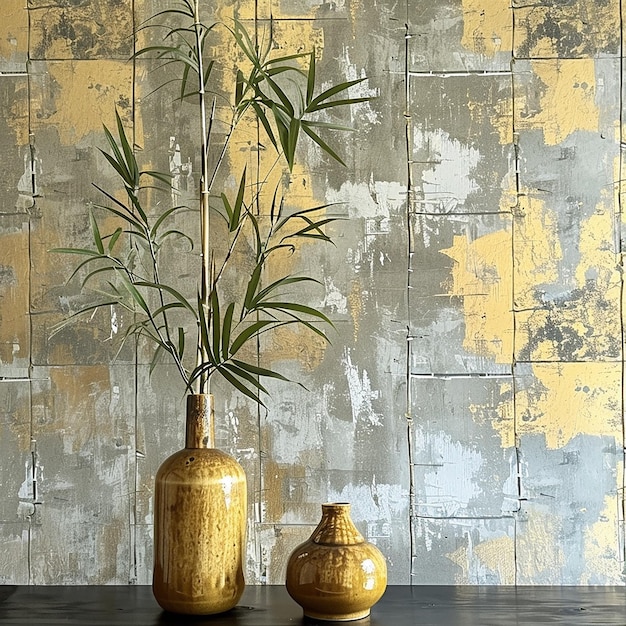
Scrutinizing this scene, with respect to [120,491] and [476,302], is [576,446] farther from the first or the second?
[120,491]

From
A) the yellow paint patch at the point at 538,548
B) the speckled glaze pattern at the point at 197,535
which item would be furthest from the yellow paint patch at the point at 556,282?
the speckled glaze pattern at the point at 197,535

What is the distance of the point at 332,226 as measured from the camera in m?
1.83

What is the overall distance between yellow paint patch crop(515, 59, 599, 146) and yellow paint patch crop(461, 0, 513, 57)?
14 centimetres

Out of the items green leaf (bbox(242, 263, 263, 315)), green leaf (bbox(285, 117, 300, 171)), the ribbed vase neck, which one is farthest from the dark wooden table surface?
green leaf (bbox(285, 117, 300, 171))

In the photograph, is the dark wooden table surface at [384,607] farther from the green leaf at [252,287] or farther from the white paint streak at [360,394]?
the green leaf at [252,287]

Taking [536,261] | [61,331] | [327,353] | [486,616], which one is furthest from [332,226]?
[486,616]

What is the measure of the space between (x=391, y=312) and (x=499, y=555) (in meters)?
0.60

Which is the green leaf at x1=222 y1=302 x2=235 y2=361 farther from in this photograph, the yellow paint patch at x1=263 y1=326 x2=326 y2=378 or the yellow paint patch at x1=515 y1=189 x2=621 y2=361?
the yellow paint patch at x1=515 y1=189 x2=621 y2=361

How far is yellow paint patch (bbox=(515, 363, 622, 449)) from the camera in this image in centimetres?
181

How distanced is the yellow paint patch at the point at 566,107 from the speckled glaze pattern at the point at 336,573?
3.23 ft

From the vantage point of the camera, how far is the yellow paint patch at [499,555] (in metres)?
1.79

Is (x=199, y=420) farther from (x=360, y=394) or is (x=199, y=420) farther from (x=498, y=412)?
(x=498, y=412)

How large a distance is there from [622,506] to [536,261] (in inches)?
23.2

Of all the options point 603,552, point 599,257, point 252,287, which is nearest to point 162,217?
point 252,287
